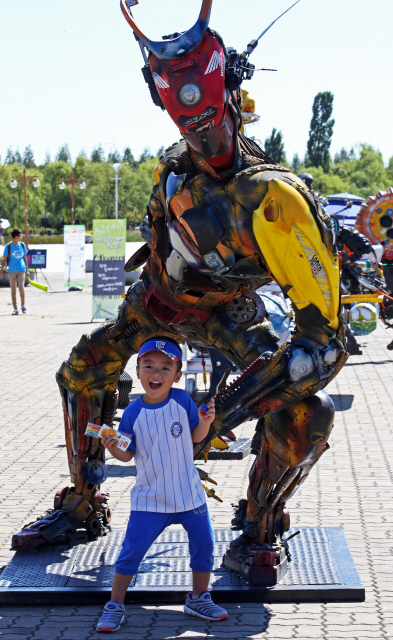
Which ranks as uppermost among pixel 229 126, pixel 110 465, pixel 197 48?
pixel 197 48

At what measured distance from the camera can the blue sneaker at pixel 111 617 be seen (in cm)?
339

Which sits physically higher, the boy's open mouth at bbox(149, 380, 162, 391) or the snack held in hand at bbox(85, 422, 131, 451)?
the boy's open mouth at bbox(149, 380, 162, 391)

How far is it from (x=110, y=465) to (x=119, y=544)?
2.31 metres

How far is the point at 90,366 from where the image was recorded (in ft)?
14.4

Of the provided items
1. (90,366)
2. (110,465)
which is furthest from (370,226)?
(90,366)

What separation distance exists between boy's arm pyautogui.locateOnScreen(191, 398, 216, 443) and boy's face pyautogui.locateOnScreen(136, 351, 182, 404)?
0.22 meters

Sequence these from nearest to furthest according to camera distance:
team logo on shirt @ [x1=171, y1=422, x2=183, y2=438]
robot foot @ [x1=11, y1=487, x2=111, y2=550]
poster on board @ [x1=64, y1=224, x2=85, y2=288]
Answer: team logo on shirt @ [x1=171, y1=422, x2=183, y2=438] < robot foot @ [x1=11, y1=487, x2=111, y2=550] < poster on board @ [x1=64, y1=224, x2=85, y2=288]

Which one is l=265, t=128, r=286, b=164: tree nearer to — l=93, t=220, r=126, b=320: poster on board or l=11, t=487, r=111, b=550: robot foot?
l=93, t=220, r=126, b=320: poster on board

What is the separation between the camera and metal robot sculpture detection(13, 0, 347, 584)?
3.23 m

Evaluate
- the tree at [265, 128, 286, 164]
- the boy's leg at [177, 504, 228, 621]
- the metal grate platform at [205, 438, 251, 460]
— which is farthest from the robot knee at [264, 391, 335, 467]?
the tree at [265, 128, 286, 164]

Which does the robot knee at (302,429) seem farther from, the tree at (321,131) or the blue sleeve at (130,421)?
the tree at (321,131)

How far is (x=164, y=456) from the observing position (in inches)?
137

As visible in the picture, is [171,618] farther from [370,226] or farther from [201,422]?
[370,226]

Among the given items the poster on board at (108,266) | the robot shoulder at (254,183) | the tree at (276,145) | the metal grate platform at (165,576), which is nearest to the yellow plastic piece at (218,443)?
the metal grate platform at (165,576)
